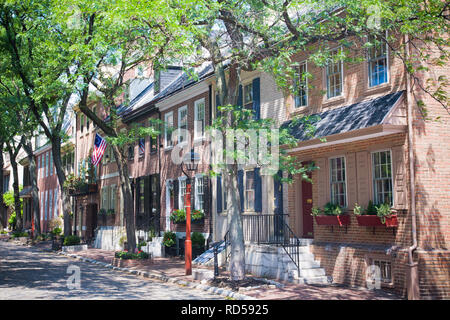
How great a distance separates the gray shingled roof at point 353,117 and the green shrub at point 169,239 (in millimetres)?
9740

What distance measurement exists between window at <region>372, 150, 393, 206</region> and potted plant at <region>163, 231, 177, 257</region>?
1146 centimetres

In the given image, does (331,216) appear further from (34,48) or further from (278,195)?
(34,48)

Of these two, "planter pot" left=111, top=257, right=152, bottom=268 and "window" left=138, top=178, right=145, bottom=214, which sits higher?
"window" left=138, top=178, right=145, bottom=214

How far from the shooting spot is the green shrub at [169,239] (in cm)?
2288

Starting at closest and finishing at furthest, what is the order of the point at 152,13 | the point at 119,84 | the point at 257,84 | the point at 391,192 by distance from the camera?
the point at 152,13 < the point at 391,192 < the point at 257,84 < the point at 119,84

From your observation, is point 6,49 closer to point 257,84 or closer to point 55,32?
point 55,32

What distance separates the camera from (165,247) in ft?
77.0

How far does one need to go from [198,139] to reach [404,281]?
12.1m

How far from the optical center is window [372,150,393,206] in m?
13.4

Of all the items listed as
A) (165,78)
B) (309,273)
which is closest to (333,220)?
(309,273)

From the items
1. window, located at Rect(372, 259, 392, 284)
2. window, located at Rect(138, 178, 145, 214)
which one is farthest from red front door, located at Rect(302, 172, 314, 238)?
window, located at Rect(138, 178, 145, 214)

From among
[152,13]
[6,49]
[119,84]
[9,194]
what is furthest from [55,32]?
[9,194]

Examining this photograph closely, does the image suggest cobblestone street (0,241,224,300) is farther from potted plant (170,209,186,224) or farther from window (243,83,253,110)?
window (243,83,253,110)

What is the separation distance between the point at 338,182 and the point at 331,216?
3.33ft
